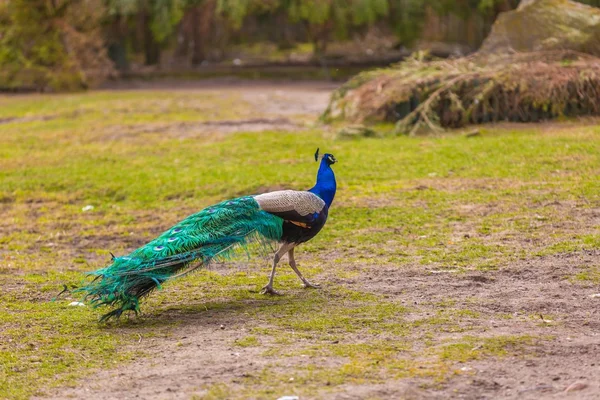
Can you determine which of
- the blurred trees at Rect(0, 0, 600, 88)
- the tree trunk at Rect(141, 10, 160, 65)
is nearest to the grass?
the blurred trees at Rect(0, 0, 600, 88)

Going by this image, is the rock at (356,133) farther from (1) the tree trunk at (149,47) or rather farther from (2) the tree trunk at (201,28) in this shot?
(1) the tree trunk at (149,47)

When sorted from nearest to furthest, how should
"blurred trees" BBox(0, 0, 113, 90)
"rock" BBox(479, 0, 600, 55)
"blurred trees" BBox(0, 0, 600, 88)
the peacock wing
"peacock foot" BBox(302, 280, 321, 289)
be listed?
1. the peacock wing
2. "peacock foot" BBox(302, 280, 321, 289)
3. "rock" BBox(479, 0, 600, 55)
4. "blurred trees" BBox(0, 0, 113, 90)
5. "blurred trees" BBox(0, 0, 600, 88)

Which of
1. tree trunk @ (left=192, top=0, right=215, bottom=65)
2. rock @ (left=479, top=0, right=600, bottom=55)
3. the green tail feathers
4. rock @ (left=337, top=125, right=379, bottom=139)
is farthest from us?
tree trunk @ (left=192, top=0, right=215, bottom=65)

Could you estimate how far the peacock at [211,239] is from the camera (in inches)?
261

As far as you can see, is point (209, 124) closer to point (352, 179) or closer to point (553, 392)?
point (352, 179)

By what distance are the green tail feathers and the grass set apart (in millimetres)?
276

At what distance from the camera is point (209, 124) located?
17828mm

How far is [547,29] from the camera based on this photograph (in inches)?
645

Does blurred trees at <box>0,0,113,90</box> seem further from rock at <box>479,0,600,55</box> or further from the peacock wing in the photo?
the peacock wing

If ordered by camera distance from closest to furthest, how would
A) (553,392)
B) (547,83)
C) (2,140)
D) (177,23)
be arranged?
(553,392) → (547,83) → (2,140) → (177,23)

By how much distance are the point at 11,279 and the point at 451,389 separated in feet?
15.4

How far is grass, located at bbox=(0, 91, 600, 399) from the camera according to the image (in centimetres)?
601

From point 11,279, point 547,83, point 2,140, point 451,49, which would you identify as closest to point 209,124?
point 2,140

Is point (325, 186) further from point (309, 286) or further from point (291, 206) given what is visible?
point (309, 286)
